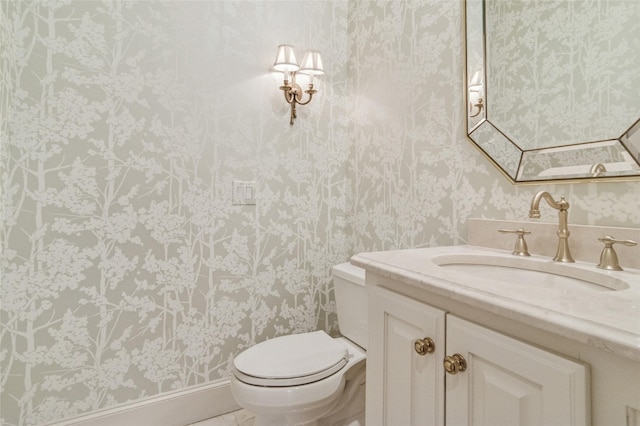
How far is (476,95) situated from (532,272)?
2.15 ft

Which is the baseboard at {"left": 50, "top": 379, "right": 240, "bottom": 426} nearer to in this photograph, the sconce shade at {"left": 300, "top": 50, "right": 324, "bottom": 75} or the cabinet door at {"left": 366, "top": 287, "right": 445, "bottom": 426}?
the cabinet door at {"left": 366, "top": 287, "right": 445, "bottom": 426}

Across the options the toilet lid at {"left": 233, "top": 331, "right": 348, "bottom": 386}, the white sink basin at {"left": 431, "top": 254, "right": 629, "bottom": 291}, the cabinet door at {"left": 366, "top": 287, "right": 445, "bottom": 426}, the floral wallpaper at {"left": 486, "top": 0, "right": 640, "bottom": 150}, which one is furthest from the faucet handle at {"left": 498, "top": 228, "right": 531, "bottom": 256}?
the toilet lid at {"left": 233, "top": 331, "right": 348, "bottom": 386}

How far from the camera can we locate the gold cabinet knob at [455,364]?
1.98ft

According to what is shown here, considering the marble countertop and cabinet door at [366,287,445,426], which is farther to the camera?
cabinet door at [366,287,445,426]

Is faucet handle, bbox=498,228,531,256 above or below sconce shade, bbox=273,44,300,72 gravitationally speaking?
below

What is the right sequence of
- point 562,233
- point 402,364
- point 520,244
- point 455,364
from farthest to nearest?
point 520,244, point 562,233, point 402,364, point 455,364

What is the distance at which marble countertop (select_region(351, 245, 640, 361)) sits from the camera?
41cm

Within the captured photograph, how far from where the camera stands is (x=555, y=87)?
0.99 m

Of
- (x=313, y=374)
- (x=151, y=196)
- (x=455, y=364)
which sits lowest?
(x=313, y=374)

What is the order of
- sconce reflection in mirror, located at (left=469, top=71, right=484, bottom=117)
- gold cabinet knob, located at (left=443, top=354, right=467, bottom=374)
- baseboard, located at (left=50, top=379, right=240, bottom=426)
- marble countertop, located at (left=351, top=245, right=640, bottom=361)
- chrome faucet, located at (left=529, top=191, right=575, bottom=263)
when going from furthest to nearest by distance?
baseboard, located at (left=50, top=379, right=240, bottom=426) < sconce reflection in mirror, located at (left=469, top=71, right=484, bottom=117) < chrome faucet, located at (left=529, top=191, right=575, bottom=263) < gold cabinet knob, located at (left=443, top=354, right=467, bottom=374) < marble countertop, located at (left=351, top=245, right=640, bottom=361)

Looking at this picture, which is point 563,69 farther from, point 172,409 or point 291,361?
point 172,409

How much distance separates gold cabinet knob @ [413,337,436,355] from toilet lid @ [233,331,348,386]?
23.4 inches

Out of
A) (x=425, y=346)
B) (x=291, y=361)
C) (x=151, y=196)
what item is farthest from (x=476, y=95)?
(x=151, y=196)

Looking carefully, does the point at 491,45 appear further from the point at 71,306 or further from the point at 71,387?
the point at 71,387
